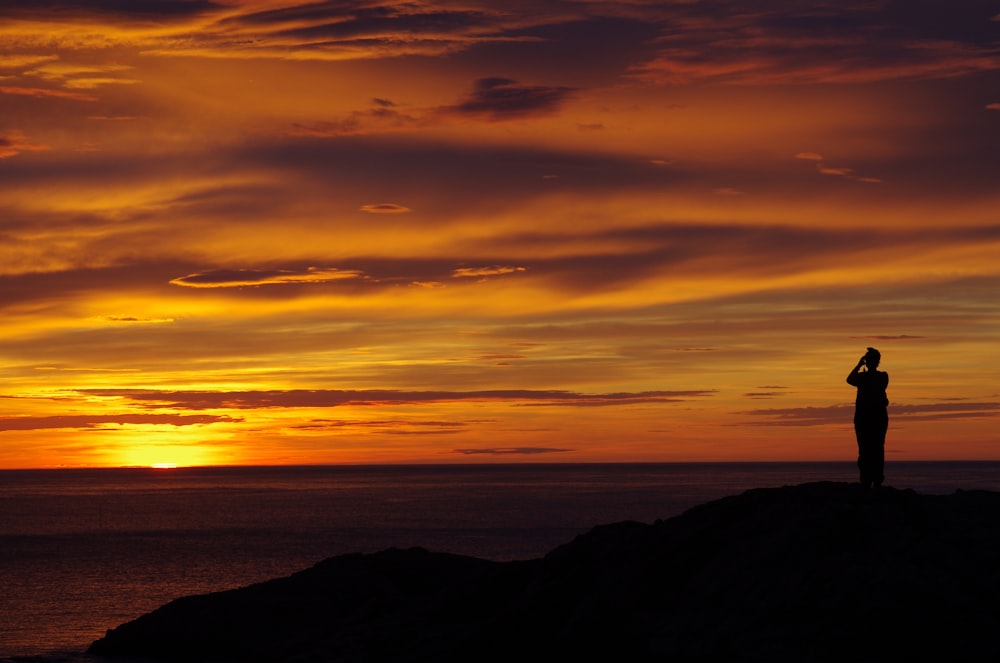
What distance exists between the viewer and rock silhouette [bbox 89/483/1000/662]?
64.2 feet

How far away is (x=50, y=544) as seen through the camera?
3878 inches

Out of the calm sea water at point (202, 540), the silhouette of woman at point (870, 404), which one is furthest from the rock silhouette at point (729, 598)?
the calm sea water at point (202, 540)

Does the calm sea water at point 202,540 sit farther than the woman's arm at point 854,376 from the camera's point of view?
Yes

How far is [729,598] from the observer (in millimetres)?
21203

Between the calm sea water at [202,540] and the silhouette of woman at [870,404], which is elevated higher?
the silhouette of woman at [870,404]

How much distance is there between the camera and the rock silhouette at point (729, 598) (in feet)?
64.2

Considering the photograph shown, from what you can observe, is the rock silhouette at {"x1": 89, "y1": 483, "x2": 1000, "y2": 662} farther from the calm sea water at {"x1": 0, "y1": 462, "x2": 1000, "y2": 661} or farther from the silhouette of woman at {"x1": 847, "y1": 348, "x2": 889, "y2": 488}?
the calm sea water at {"x1": 0, "y1": 462, "x2": 1000, "y2": 661}

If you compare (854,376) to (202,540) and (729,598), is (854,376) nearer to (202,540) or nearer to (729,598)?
(729,598)

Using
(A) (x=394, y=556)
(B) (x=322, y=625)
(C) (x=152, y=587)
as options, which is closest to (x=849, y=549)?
(B) (x=322, y=625)

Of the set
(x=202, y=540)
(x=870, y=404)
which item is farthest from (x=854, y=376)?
(x=202, y=540)

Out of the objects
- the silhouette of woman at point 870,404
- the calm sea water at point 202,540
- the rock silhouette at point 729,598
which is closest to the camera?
the rock silhouette at point 729,598

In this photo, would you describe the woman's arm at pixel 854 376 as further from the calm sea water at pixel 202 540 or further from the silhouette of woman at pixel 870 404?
the calm sea water at pixel 202 540

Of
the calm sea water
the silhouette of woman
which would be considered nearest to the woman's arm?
the silhouette of woman

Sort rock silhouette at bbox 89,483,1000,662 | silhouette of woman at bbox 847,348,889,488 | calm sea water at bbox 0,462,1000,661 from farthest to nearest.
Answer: calm sea water at bbox 0,462,1000,661 < silhouette of woman at bbox 847,348,889,488 < rock silhouette at bbox 89,483,1000,662
